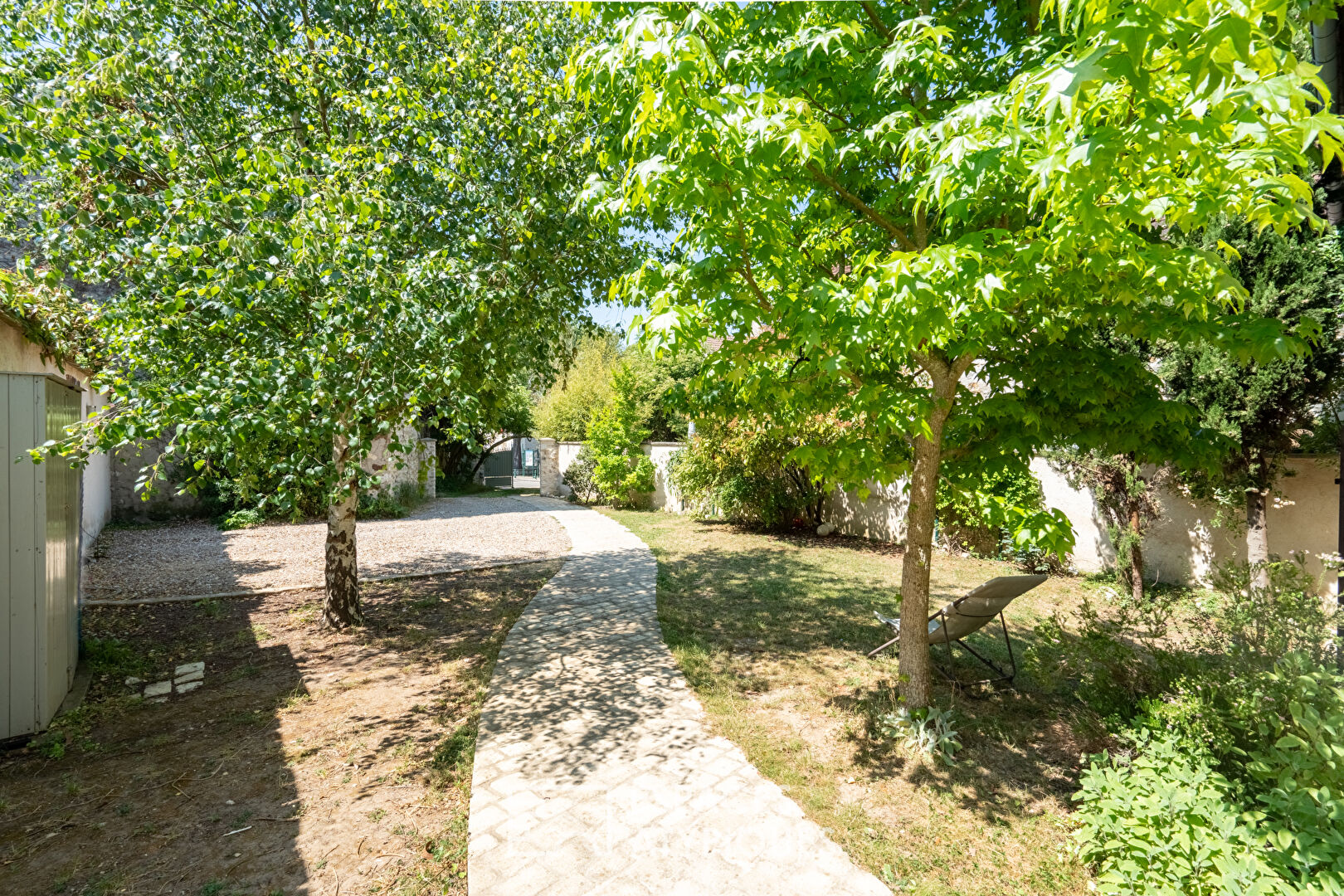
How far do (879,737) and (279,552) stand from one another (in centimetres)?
981

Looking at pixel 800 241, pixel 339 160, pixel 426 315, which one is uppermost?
pixel 339 160

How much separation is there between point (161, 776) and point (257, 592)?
14.5 ft

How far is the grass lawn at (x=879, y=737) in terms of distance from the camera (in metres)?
2.80

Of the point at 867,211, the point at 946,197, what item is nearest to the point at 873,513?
the point at 867,211

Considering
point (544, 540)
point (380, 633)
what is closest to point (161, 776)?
point (380, 633)

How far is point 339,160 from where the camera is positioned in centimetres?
481

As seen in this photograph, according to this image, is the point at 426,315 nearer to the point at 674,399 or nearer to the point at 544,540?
the point at 674,399

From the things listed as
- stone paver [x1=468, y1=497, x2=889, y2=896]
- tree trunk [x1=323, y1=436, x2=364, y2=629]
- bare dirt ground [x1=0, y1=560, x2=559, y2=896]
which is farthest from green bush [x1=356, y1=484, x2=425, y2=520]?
stone paver [x1=468, y1=497, x2=889, y2=896]

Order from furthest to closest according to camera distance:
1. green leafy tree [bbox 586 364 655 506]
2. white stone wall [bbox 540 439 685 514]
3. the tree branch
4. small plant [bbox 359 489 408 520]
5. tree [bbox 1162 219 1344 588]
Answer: green leafy tree [bbox 586 364 655 506]
white stone wall [bbox 540 439 685 514]
small plant [bbox 359 489 408 520]
tree [bbox 1162 219 1344 588]
the tree branch

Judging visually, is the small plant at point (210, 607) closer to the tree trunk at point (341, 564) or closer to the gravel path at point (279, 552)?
the gravel path at point (279, 552)

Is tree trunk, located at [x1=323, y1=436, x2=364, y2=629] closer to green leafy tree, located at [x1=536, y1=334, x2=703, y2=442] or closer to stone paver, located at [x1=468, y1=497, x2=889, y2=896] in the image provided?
stone paver, located at [x1=468, y1=497, x2=889, y2=896]

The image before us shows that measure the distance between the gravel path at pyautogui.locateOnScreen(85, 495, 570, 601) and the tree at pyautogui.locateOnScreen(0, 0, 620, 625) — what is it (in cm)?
291

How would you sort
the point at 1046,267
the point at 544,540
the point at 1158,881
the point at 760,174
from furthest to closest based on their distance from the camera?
the point at 544,540, the point at 760,174, the point at 1046,267, the point at 1158,881

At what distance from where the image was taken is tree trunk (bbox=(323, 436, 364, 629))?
599 cm
